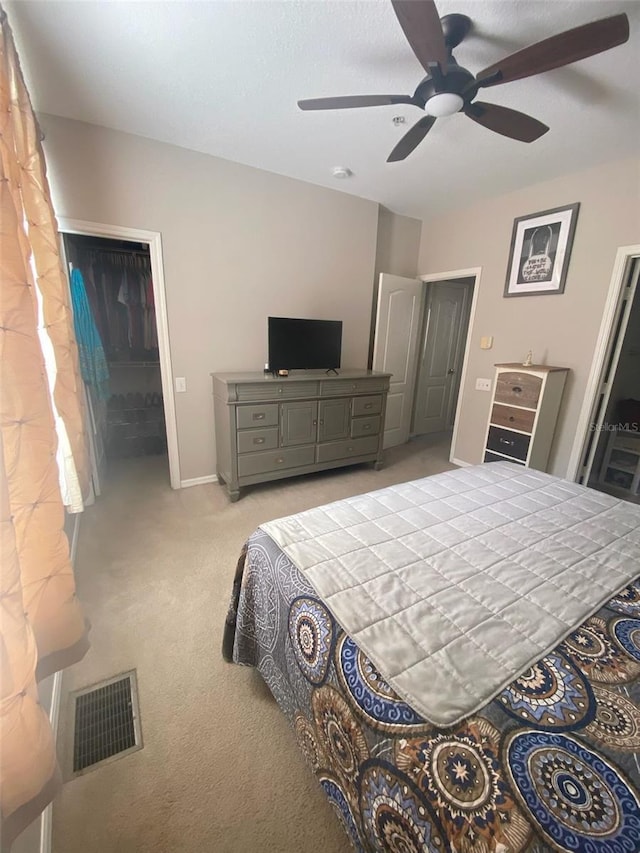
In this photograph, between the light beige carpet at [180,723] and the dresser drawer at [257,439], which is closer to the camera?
the light beige carpet at [180,723]

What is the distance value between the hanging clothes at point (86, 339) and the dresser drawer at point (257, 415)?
1.19 meters

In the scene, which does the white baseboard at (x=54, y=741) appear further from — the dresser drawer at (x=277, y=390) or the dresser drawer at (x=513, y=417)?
the dresser drawer at (x=513, y=417)

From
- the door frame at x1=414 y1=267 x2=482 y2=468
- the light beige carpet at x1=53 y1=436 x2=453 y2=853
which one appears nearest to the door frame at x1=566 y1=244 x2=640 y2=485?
the door frame at x1=414 y1=267 x2=482 y2=468

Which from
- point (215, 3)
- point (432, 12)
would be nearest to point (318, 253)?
point (215, 3)

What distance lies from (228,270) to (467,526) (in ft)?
9.05

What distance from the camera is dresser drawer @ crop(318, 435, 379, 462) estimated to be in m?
3.35

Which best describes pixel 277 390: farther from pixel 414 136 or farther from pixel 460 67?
pixel 460 67

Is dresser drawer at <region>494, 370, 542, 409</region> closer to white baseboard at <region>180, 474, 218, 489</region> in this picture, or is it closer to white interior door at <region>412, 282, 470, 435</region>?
white interior door at <region>412, 282, 470, 435</region>

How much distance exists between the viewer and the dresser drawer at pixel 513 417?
9.62ft

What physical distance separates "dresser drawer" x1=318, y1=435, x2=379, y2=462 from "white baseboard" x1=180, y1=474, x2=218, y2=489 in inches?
40.8

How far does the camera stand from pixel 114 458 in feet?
12.1

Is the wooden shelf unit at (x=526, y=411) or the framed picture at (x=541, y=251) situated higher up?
the framed picture at (x=541, y=251)

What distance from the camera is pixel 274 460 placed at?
3.09m

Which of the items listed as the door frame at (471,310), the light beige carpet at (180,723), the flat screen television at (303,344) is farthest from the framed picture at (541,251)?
the light beige carpet at (180,723)
